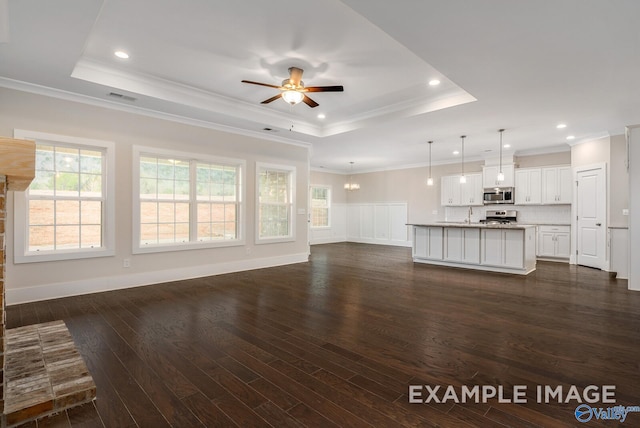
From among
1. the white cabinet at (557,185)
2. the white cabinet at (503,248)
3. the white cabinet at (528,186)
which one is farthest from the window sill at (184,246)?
the white cabinet at (557,185)

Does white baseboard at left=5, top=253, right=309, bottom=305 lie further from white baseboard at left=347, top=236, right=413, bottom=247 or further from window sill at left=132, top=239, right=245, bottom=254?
white baseboard at left=347, top=236, right=413, bottom=247

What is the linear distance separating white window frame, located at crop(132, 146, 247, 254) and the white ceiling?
0.63m

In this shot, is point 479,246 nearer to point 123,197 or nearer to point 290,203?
point 290,203

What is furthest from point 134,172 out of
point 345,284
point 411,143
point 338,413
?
point 411,143

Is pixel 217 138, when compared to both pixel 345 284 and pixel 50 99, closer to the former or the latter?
pixel 50 99

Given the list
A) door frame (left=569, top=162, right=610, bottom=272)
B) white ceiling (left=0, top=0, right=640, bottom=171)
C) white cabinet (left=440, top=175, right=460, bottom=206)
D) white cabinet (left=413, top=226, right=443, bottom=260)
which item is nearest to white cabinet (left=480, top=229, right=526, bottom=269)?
white cabinet (left=413, top=226, right=443, bottom=260)

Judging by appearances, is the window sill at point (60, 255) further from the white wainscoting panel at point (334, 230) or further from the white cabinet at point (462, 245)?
the white wainscoting panel at point (334, 230)

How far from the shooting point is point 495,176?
27.7ft

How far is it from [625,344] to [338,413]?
2820 mm

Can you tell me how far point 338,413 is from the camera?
1.82 metres

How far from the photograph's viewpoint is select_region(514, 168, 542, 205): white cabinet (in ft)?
25.7

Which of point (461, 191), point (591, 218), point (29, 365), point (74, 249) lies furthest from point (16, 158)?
point (461, 191)

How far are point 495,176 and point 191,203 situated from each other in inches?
304

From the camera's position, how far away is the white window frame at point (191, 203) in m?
4.83
